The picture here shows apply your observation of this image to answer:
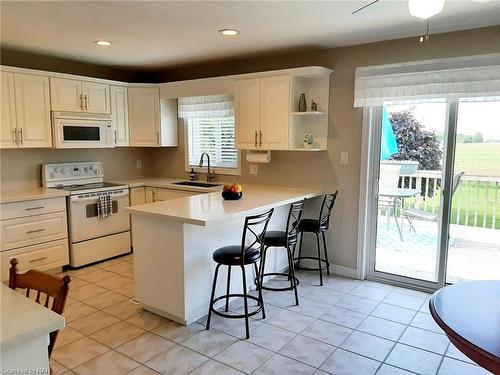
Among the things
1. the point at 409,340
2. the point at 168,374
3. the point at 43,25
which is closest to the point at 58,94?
the point at 43,25

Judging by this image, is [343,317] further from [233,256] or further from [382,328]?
[233,256]

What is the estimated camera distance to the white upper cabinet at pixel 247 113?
13.5ft

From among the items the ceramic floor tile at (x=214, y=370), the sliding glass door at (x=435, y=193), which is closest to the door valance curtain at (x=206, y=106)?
the sliding glass door at (x=435, y=193)

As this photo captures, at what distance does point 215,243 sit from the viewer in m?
3.18

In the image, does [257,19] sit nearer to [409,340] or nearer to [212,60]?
[212,60]

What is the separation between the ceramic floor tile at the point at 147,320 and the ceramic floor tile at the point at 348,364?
133 centimetres

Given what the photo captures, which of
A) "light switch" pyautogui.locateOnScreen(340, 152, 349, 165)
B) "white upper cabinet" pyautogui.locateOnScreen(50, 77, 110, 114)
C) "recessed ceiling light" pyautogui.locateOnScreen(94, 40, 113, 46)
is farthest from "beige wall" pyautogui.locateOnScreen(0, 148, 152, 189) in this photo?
"light switch" pyautogui.locateOnScreen(340, 152, 349, 165)

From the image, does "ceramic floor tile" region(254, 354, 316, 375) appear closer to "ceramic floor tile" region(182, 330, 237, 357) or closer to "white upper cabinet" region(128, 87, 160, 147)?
"ceramic floor tile" region(182, 330, 237, 357)

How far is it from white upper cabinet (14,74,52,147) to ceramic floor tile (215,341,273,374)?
3.07m

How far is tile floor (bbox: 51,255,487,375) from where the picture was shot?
7.99 feet

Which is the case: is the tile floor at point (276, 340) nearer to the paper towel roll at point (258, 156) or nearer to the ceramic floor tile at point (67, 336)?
the ceramic floor tile at point (67, 336)

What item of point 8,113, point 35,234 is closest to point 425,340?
point 35,234

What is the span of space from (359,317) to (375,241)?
1055mm

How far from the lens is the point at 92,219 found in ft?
14.1
